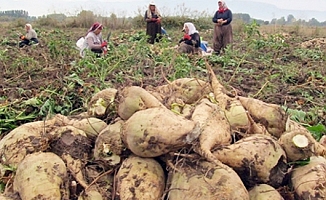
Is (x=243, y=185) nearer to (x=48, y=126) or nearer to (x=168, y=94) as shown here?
(x=168, y=94)

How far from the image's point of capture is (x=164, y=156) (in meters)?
2.51

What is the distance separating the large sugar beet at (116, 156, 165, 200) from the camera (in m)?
2.35

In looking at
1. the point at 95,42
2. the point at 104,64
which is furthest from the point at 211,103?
the point at 95,42

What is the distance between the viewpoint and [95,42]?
28.3ft

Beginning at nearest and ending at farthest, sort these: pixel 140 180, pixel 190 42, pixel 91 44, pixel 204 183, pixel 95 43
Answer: pixel 204 183, pixel 140 180, pixel 91 44, pixel 95 43, pixel 190 42

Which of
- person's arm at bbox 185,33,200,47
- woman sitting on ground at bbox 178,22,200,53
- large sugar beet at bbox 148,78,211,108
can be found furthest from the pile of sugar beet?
person's arm at bbox 185,33,200,47

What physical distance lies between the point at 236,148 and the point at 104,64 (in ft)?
12.4

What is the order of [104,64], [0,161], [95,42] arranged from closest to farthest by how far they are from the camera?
[0,161] < [104,64] < [95,42]

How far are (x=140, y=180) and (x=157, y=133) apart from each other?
11.3 inches

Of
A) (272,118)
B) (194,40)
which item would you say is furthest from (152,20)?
(272,118)

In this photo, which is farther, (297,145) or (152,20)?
(152,20)

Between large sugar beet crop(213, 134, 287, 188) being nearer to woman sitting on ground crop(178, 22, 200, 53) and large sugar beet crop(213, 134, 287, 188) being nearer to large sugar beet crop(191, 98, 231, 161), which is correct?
large sugar beet crop(191, 98, 231, 161)

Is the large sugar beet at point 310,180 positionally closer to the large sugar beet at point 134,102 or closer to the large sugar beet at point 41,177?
the large sugar beet at point 134,102

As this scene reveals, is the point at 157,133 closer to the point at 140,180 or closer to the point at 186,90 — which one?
the point at 140,180
